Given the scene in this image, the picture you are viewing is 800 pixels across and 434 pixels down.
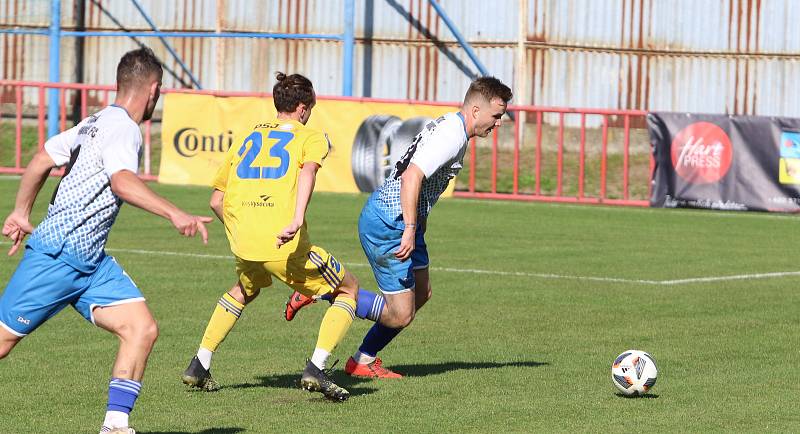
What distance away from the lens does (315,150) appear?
852cm

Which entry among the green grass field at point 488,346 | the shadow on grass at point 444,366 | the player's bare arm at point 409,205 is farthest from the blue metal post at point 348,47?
the player's bare arm at point 409,205

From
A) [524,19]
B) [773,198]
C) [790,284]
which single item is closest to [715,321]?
[790,284]

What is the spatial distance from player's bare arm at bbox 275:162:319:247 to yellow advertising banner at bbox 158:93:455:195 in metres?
16.2

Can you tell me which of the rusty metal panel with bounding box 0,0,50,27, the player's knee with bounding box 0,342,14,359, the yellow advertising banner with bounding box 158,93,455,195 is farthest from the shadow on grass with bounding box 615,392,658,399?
the rusty metal panel with bounding box 0,0,50,27

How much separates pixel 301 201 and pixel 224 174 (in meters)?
0.72

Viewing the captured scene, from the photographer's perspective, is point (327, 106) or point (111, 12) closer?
point (327, 106)

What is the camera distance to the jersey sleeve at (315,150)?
8.49 metres

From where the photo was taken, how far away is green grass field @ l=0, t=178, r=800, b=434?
324 inches

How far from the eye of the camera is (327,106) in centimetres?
2547

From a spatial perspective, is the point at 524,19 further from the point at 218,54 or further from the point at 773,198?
the point at 773,198

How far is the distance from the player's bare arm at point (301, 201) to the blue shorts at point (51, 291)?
1.37 meters

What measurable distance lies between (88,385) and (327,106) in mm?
16617

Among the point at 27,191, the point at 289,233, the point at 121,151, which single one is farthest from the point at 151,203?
the point at 289,233

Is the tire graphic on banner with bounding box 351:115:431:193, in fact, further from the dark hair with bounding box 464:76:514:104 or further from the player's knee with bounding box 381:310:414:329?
the dark hair with bounding box 464:76:514:104
